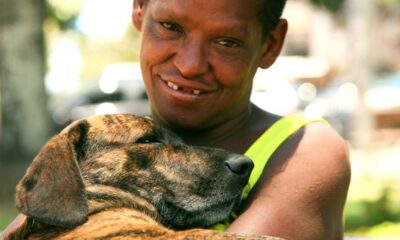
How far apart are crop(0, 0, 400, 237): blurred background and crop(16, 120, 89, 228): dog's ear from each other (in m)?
6.85

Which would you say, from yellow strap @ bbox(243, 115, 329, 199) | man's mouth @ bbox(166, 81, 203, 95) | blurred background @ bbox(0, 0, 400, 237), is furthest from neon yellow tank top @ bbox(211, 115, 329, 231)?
blurred background @ bbox(0, 0, 400, 237)

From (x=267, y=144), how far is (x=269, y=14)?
0.57 meters

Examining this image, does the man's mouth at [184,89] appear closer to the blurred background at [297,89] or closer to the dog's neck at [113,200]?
the dog's neck at [113,200]

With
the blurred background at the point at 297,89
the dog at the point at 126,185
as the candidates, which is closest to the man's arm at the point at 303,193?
the dog at the point at 126,185

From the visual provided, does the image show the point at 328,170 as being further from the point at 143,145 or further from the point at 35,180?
the point at 35,180

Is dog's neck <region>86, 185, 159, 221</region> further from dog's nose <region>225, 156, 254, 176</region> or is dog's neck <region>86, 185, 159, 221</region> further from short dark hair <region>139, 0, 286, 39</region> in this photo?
short dark hair <region>139, 0, 286, 39</region>

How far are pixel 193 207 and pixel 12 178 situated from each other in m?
12.1

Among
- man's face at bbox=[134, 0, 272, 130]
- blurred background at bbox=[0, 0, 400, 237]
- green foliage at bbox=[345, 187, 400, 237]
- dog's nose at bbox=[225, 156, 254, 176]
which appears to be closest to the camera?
dog's nose at bbox=[225, 156, 254, 176]

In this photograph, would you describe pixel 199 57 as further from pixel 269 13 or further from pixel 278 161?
pixel 278 161

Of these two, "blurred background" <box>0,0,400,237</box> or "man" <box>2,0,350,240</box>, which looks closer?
"man" <box>2,0,350,240</box>

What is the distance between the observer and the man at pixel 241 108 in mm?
3637

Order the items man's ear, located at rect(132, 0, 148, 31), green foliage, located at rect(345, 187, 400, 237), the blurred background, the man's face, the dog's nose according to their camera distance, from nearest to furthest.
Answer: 1. the dog's nose
2. the man's face
3. man's ear, located at rect(132, 0, 148, 31)
4. green foliage, located at rect(345, 187, 400, 237)
5. the blurred background

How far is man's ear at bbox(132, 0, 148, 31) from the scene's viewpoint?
4.30 meters

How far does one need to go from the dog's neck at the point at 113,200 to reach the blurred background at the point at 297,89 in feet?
21.8
